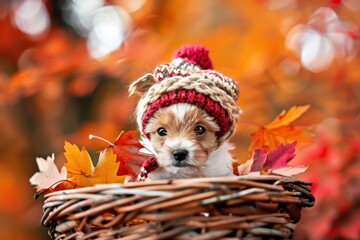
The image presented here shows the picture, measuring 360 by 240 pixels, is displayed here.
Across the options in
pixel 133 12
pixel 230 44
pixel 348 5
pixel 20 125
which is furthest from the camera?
pixel 20 125

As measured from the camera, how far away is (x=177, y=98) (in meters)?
0.95

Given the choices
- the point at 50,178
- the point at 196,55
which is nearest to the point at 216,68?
the point at 196,55

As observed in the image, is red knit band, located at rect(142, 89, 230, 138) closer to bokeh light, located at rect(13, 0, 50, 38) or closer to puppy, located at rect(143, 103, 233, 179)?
puppy, located at rect(143, 103, 233, 179)

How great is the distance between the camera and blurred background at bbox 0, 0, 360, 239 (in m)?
2.06

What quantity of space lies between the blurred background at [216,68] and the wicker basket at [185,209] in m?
1.16

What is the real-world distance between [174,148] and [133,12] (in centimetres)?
192

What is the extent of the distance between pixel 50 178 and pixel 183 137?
247mm

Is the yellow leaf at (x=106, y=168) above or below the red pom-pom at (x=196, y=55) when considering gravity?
below

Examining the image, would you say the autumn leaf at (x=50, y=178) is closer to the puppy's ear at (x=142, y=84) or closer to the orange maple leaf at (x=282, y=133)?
the puppy's ear at (x=142, y=84)

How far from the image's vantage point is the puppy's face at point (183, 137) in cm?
94

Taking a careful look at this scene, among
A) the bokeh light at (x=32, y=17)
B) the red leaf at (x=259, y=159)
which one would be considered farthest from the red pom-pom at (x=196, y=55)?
the bokeh light at (x=32, y=17)

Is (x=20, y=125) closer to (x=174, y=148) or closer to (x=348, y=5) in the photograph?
(x=348, y=5)

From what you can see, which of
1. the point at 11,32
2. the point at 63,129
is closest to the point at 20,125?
the point at 63,129

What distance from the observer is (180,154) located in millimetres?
932
